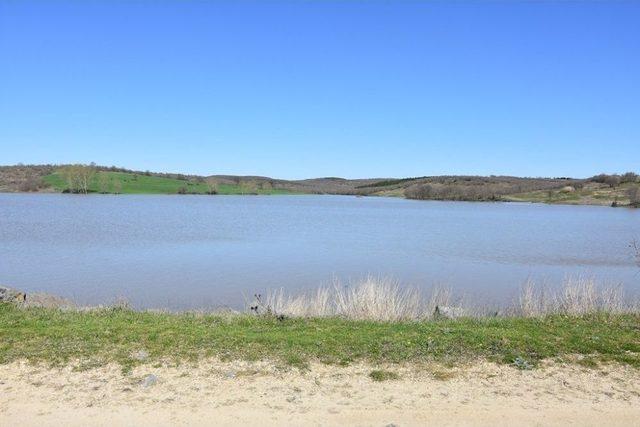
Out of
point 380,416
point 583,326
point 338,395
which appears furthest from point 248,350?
point 583,326

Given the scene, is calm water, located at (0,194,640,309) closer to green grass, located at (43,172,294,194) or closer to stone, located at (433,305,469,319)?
stone, located at (433,305,469,319)

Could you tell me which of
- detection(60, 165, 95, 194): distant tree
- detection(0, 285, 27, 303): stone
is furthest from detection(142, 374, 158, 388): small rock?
detection(60, 165, 95, 194): distant tree

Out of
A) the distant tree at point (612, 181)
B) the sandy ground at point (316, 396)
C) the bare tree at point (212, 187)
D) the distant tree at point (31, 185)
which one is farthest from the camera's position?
the bare tree at point (212, 187)

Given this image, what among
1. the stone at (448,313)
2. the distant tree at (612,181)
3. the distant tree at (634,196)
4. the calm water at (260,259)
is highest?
the distant tree at (612,181)

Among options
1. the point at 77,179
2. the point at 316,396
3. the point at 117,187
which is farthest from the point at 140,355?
the point at 117,187

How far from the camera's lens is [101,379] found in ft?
21.0

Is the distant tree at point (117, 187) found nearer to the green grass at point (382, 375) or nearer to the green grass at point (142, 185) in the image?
the green grass at point (142, 185)

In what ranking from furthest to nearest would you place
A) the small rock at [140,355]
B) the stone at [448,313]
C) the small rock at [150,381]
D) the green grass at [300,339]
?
the stone at [448,313] < the green grass at [300,339] < the small rock at [140,355] < the small rock at [150,381]

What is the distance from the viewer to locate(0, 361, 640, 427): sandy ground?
17.8ft

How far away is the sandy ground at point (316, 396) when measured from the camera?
17.8 ft

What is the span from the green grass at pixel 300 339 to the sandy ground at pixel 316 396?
399 millimetres

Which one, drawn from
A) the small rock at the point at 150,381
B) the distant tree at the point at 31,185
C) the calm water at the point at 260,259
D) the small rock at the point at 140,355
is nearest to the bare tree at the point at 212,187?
the distant tree at the point at 31,185

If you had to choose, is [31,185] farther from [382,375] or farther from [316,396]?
[316,396]

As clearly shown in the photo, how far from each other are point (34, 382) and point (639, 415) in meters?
6.71
